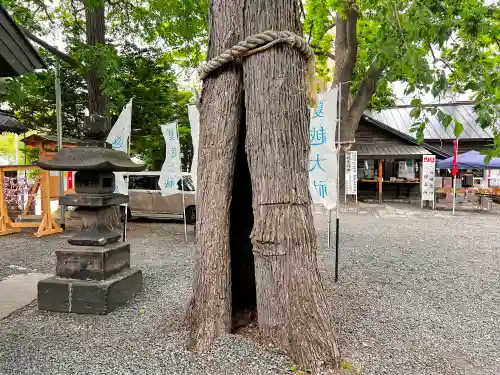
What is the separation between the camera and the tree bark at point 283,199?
2.67 metres

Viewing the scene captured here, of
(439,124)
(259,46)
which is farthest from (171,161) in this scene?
(439,124)

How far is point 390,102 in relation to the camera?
18797 millimetres

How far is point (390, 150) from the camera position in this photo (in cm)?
1775

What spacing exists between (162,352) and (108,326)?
1.01m

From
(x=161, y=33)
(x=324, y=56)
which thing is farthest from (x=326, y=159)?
(x=324, y=56)

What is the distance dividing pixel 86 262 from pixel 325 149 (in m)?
3.72

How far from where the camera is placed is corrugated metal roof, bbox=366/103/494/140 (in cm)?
2002

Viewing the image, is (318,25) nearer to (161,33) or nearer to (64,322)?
(161,33)

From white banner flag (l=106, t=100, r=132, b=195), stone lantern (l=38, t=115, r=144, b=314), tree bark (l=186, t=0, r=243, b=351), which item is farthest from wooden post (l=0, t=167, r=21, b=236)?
tree bark (l=186, t=0, r=243, b=351)

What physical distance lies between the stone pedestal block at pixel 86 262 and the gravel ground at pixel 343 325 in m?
0.49

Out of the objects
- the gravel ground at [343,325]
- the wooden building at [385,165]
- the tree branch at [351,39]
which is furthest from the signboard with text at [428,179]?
the gravel ground at [343,325]

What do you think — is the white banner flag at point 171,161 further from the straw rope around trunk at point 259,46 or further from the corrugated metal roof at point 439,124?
the corrugated metal roof at point 439,124

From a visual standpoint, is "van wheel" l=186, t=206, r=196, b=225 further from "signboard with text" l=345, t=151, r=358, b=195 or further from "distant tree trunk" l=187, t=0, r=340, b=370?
"distant tree trunk" l=187, t=0, r=340, b=370

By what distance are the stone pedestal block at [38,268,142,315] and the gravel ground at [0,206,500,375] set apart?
13 centimetres
